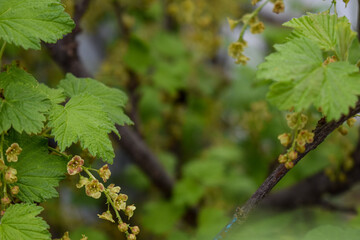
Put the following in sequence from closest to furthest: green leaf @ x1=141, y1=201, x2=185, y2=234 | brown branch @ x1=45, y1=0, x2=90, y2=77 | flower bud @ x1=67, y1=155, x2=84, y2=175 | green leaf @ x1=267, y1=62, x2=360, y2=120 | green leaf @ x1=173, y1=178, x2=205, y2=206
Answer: green leaf @ x1=267, y1=62, x2=360, y2=120 → flower bud @ x1=67, y1=155, x2=84, y2=175 → brown branch @ x1=45, y1=0, x2=90, y2=77 → green leaf @ x1=173, y1=178, x2=205, y2=206 → green leaf @ x1=141, y1=201, x2=185, y2=234

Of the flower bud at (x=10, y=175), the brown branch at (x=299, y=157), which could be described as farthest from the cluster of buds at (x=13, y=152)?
the brown branch at (x=299, y=157)

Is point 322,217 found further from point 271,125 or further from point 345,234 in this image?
point 345,234

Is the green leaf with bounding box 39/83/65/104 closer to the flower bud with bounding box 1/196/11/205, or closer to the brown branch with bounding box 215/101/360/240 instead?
the flower bud with bounding box 1/196/11/205

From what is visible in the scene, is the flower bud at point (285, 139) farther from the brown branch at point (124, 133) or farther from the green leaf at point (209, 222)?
the green leaf at point (209, 222)

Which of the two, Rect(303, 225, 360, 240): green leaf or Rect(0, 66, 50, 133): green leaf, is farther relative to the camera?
Rect(303, 225, 360, 240): green leaf

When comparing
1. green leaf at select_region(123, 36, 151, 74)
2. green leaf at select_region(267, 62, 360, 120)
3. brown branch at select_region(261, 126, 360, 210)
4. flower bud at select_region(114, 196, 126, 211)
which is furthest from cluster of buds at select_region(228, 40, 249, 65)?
green leaf at select_region(123, 36, 151, 74)

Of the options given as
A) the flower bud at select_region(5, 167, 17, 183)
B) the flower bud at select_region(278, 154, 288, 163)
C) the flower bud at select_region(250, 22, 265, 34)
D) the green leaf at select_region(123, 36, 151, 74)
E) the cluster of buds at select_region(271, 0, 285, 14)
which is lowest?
the flower bud at select_region(278, 154, 288, 163)

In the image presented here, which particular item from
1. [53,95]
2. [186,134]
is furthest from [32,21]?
[186,134]

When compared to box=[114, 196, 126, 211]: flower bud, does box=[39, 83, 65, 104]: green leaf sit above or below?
above

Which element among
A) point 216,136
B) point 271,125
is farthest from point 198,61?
point 271,125
